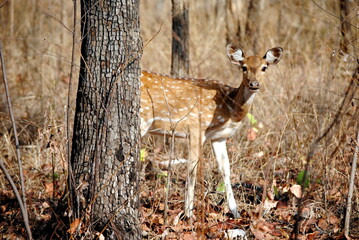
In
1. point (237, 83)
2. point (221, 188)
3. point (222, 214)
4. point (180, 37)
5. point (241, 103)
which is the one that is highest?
point (180, 37)

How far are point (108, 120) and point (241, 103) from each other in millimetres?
1825

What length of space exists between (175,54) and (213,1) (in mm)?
6344

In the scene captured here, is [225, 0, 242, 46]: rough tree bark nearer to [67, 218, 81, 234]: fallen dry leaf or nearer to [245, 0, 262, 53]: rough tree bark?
[245, 0, 262, 53]: rough tree bark

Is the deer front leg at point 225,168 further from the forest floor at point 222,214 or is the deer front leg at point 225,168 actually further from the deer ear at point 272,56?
the deer ear at point 272,56

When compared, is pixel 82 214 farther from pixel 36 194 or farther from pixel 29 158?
pixel 29 158

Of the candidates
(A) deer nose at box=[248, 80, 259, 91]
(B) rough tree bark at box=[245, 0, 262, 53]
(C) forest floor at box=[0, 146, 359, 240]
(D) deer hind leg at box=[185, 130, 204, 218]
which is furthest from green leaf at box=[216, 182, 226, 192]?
(B) rough tree bark at box=[245, 0, 262, 53]

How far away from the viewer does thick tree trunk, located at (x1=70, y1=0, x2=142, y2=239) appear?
3256mm

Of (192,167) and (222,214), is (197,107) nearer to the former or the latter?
(192,167)

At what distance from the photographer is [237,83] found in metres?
7.25

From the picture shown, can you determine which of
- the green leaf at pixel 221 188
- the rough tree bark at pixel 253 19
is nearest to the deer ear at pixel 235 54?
the green leaf at pixel 221 188

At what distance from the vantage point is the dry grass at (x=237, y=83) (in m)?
4.28

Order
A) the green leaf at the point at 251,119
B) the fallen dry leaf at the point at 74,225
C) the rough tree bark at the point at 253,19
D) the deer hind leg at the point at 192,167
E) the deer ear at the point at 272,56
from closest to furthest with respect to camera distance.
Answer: the fallen dry leaf at the point at 74,225
the deer hind leg at the point at 192,167
the deer ear at the point at 272,56
the green leaf at the point at 251,119
the rough tree bark at the point at 253,19

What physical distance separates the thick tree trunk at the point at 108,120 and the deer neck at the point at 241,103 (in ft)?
5.21

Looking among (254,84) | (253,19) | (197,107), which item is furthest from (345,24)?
(253,19)
